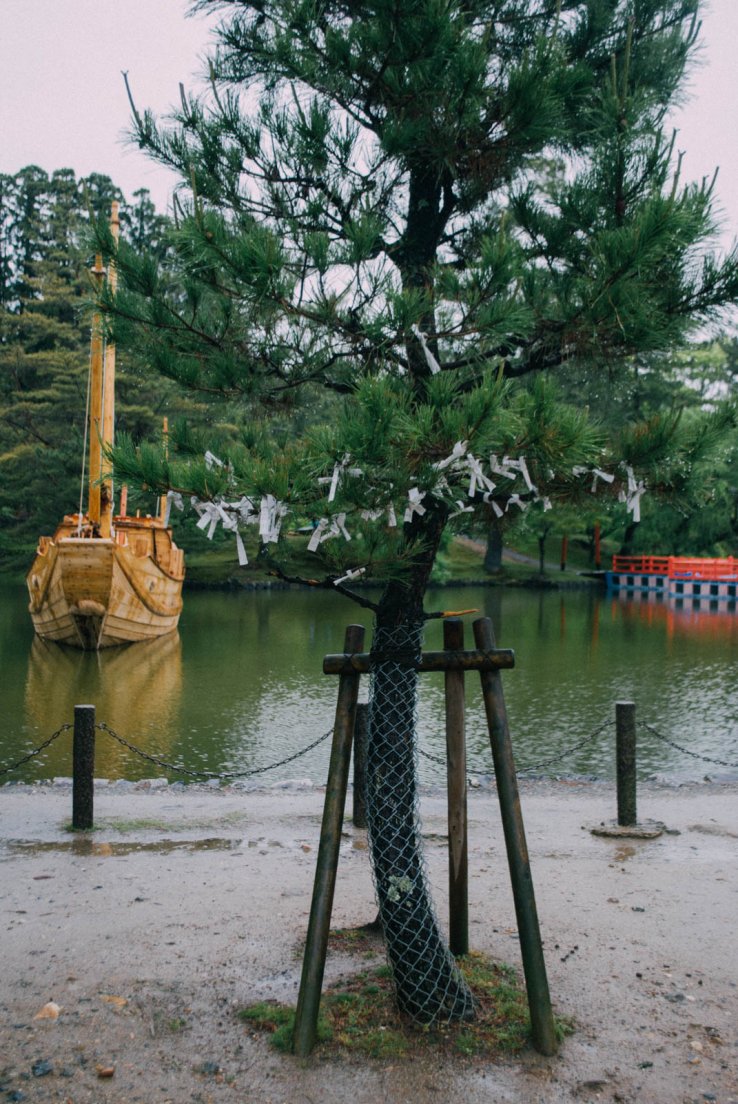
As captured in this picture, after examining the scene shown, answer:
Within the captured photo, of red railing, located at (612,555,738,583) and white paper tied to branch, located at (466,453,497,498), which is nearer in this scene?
white paper tied to branch, located at (466,453,497,498)

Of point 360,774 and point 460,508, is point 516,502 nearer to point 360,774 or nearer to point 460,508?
point 460,508

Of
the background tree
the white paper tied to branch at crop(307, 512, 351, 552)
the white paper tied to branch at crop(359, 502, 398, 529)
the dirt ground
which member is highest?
the background tree

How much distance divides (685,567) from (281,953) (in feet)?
119

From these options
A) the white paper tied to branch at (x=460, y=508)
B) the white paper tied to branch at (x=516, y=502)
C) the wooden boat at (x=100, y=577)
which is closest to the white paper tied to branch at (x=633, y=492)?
the white paper tied to branch at (x=516, y=502)

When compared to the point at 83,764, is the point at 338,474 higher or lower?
higher

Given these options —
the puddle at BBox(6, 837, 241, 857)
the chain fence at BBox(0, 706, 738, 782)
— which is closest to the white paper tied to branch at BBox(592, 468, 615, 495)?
the chain fence at BBox(0, 706, 738, 782)

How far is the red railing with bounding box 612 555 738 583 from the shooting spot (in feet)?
124

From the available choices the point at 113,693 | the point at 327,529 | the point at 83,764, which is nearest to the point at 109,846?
the point at 83,764

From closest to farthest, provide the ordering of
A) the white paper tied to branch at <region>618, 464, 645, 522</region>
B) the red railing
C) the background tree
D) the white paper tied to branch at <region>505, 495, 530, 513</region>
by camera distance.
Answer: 1. the white paper tied to branch at <region>618, 464, 645, 522</region>
2. the white paper tied to branch at <region>505, 495, 530, 513</region>
3. the background tree
4. the red railing

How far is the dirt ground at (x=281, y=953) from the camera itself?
3643mm

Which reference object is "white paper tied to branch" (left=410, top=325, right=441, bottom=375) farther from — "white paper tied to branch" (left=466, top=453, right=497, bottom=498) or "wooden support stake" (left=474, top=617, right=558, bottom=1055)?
"wooden support stake" (left=474, top=617, right=558, bottom=1055)

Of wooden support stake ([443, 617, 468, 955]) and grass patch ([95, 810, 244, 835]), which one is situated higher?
wooden support stake ([443, 617, 468, 955])

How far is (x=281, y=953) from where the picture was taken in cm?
486

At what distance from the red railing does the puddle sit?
32.9 metres
